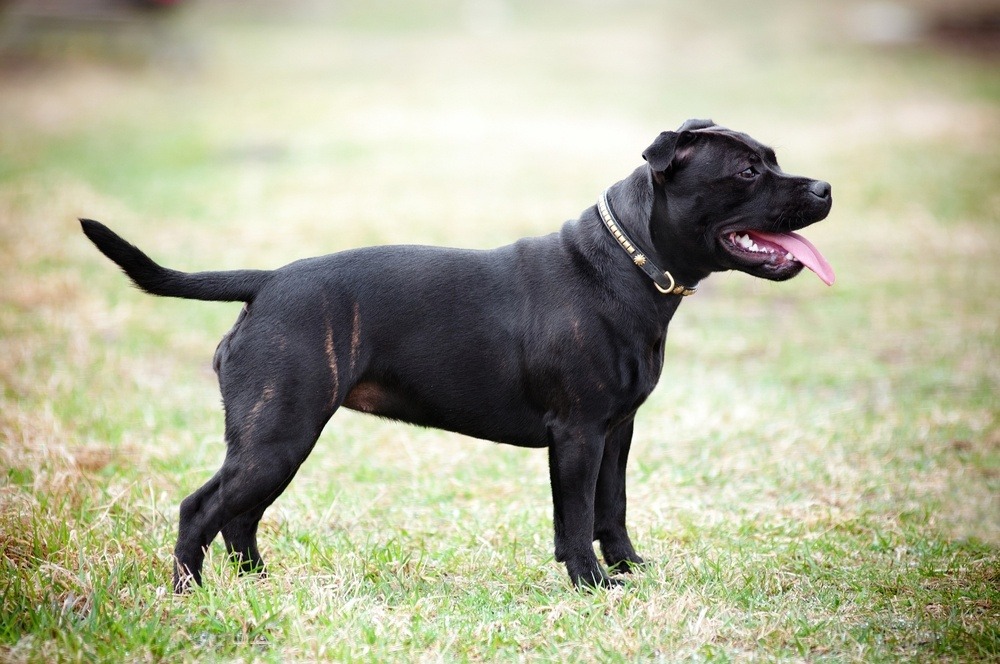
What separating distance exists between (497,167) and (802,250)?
37.4 ft

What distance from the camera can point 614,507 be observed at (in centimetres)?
448

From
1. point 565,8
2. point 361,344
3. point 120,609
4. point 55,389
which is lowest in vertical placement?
point 55,389

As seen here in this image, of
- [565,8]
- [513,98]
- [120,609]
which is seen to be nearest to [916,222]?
[513,98]

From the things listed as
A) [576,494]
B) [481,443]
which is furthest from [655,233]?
[481,443]

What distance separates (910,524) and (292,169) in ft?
37.5

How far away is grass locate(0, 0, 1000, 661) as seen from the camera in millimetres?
3838

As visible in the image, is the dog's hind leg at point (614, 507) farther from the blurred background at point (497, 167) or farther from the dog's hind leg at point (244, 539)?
the blurred background at point (497, 167)

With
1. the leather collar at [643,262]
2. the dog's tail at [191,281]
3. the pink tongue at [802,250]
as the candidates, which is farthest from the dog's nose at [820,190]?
the dog's tail at [191,281]

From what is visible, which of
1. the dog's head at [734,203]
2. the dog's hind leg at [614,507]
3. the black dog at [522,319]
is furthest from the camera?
the dog's hind leg at [614,507]

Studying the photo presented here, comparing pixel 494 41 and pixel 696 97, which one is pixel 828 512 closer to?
pixel 696 97

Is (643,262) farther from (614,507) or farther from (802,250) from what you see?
(614,507)

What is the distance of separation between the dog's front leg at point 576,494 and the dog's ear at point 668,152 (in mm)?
1057

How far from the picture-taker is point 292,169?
14953 millimetres

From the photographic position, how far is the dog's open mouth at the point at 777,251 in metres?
4.10
